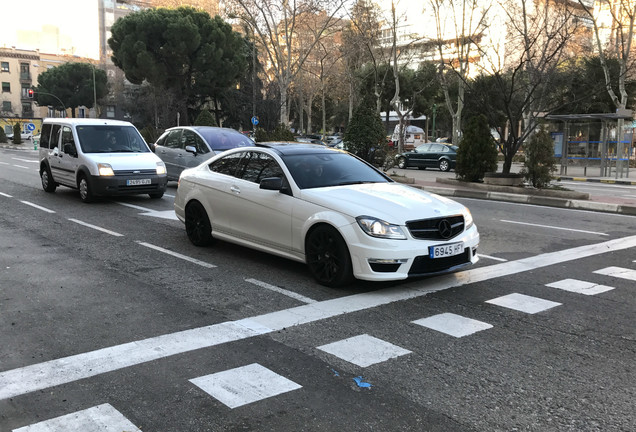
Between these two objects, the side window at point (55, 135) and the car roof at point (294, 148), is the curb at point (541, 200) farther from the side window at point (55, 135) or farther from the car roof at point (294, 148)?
the side window at point (55, 135)

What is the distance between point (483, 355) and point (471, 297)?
151cm

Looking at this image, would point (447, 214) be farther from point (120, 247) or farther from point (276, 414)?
point (120, 247)

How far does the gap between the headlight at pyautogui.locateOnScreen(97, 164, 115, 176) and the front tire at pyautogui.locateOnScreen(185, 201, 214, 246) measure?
4.54 metres

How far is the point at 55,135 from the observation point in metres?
13.1

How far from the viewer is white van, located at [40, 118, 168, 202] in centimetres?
1170

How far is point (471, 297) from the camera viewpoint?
220 inches

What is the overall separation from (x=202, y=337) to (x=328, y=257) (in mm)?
1788

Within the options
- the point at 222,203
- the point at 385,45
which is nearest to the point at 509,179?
the point at 222,203

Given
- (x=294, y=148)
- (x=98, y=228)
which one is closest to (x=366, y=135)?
(x=98, y=228)

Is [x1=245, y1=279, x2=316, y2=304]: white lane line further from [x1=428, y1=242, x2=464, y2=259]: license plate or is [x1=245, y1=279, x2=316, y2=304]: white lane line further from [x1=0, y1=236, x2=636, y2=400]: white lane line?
[x1=428, y1=242, x2=464, y2=259]: license plate

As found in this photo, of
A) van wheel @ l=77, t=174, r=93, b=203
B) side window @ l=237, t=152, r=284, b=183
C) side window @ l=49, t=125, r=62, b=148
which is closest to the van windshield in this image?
van wheel @ l=77, t=174, r=93, b=203

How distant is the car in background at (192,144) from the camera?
45.8 feet

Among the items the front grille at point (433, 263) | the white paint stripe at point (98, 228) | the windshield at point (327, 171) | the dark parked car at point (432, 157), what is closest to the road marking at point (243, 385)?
the front grille at point (433, 263)

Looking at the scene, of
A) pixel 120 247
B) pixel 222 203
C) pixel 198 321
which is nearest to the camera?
pixel 198 321
